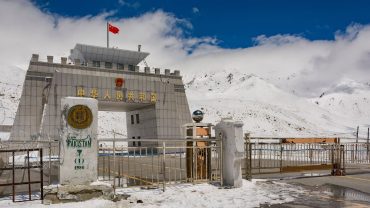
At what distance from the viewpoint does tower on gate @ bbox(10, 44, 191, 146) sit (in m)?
30.3

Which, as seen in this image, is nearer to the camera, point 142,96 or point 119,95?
point 119,95

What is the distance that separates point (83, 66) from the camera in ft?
107

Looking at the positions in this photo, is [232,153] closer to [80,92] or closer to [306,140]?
[306,140]

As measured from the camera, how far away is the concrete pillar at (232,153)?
12516 mm

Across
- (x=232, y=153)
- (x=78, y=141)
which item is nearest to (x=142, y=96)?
(x=232, y=153)

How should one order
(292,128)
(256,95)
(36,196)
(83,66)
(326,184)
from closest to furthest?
(36,196), (326,184), (83,66), (292,128), (256,95)

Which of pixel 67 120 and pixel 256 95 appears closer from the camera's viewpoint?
pixel 67 120

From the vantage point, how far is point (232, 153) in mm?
12633

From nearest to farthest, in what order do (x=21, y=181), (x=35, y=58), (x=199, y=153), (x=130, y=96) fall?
(x=199, y=153) → (x=21, y=181) → (x=35, y=58) → (x=130, y=96)

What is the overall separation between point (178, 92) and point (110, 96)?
7964mm

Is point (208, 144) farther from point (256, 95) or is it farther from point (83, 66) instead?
point (256, 95)

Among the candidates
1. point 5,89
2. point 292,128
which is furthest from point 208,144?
point 5,89

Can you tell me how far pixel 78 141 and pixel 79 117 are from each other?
0.68 metres

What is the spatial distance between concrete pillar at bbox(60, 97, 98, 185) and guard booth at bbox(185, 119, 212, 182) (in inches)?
155
